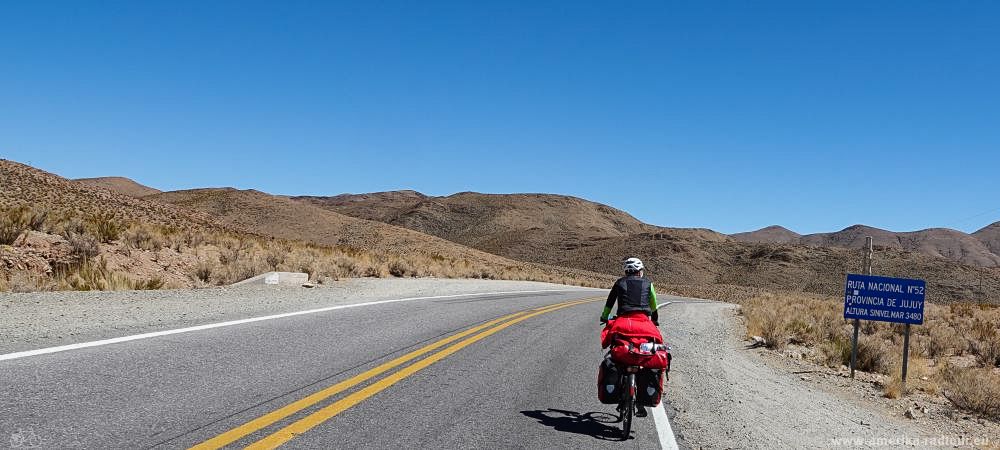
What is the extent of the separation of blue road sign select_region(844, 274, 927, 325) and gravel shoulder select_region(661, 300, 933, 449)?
1736mm

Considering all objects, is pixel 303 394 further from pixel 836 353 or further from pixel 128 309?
pixel 836 353

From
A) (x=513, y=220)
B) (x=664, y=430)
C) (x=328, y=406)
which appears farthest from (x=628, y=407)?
(x=513, y=220)

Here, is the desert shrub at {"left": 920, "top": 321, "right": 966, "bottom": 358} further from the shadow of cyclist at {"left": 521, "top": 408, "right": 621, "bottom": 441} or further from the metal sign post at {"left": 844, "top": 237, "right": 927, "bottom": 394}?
the shadow of cyclist at {"left": 521, "top": 408, "right": 621, "bottom": 441}

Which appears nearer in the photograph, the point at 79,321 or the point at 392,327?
the point at 79,321

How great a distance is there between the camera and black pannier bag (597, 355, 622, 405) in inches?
244

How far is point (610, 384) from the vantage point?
6.28m

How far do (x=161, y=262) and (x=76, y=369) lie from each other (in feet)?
48.1

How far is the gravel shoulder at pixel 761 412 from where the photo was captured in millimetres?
6496

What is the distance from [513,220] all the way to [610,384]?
139 meters

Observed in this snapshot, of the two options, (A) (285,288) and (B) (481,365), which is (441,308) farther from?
(B) (481,365)

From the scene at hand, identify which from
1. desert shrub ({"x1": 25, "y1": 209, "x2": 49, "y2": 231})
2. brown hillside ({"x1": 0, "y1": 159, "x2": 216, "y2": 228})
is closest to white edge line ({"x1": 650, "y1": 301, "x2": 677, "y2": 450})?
desert shrub ({"x1": 25, "y1": 209, "x2": 49, "y2": 231})

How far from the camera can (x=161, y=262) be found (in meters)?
19.4

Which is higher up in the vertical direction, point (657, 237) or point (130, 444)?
point (657, 237)

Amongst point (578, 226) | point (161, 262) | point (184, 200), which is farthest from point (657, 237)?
point (161, 262)
